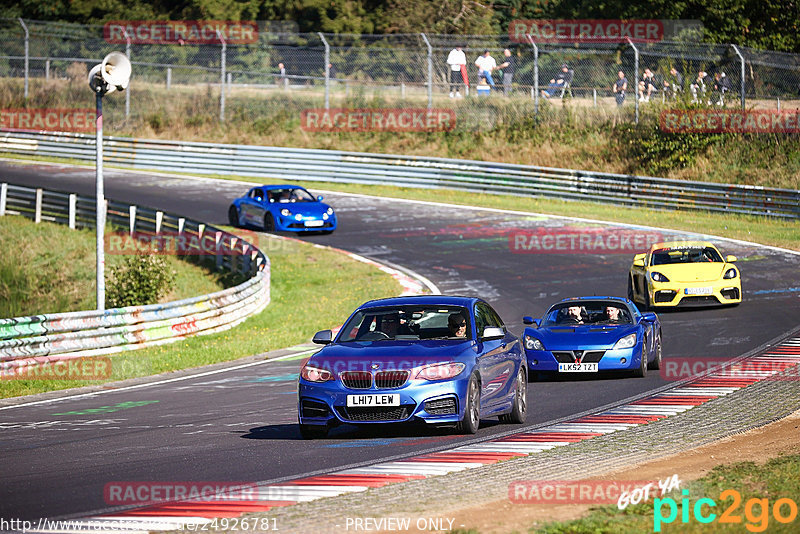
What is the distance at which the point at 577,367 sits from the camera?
1535 centimetres

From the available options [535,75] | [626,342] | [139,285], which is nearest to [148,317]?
[139,285]

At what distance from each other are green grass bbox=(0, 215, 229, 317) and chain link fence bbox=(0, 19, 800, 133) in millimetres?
11936

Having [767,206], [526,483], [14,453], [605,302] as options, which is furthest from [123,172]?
[526,483]

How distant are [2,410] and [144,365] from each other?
401 centimetres

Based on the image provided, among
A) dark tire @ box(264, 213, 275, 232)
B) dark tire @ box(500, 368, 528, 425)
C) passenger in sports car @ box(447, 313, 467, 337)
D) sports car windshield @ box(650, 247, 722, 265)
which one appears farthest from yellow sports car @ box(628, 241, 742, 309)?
dark tire @ box(264, 213, 275, 232)

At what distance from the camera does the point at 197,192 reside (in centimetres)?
3981

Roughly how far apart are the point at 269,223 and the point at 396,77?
463 inches

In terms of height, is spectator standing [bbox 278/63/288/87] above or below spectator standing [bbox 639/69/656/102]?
below

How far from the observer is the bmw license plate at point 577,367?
50.2 feet

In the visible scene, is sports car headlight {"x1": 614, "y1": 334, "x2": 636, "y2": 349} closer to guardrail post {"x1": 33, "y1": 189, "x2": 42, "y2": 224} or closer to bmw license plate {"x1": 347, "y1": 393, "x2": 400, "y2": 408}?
bmw license plate {"x1": 347, "y1": 393, "x2": 400, "y2": 408}

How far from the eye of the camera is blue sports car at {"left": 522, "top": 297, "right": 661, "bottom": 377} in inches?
602

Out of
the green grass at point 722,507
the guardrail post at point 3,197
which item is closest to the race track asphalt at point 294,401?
the green grass at point 722,507

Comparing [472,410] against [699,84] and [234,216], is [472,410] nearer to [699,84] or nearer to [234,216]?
[234,216]

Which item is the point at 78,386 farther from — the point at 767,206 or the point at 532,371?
the point at 767,206
